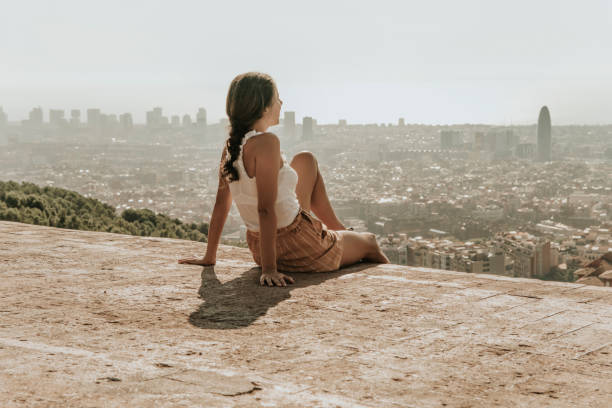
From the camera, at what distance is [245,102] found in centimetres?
360

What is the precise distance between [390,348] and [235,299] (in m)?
1.09

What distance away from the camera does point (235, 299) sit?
10.9ft

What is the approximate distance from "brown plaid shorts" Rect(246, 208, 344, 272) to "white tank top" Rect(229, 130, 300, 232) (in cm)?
7

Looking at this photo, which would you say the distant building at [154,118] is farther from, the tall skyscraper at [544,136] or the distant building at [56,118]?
the tall skyscraper at [544,136]

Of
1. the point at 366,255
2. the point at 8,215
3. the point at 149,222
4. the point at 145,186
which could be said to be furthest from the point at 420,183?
the point at 366,255

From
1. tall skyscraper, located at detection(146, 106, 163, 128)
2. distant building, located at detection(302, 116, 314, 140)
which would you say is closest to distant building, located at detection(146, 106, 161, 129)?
tall skyscraper, located at detection(146, 106, 163, 128)

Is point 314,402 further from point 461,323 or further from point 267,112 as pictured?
point 267,112

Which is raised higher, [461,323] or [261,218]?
[261,218]

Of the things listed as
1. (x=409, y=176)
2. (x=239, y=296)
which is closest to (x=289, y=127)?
(x=409, y=176)

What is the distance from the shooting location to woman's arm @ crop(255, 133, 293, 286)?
3.57 meters

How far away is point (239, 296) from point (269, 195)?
1.84 ft

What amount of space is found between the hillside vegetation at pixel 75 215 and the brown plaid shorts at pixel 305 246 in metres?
9.96

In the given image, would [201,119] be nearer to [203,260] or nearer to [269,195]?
[203,260]

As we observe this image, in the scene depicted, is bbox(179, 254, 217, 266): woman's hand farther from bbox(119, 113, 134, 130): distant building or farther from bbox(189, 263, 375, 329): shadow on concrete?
bbox(119, 113, 134, 130): distant building
